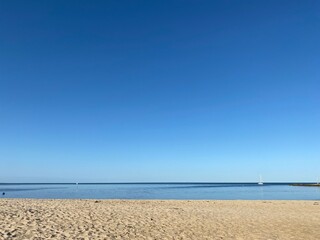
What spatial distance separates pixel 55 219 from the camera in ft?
46.7

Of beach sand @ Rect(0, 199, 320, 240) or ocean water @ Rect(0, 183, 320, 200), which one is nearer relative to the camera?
beach sand @ Rect(0, 199, 320, 240)

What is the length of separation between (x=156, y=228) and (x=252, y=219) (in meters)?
7.26

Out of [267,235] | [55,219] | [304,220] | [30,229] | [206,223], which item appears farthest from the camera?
[304,220]

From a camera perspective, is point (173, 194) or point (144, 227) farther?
point (173, 194)

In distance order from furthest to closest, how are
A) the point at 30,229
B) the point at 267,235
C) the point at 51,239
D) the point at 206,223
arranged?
the point at 206,223 → the point at 267,235 → the point at 30,229 → the point at 51,239

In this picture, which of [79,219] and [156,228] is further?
[79,219]

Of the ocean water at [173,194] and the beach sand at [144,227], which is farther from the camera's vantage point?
the ocean water at [173,194]

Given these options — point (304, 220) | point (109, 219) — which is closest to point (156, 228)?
point (109, 219)

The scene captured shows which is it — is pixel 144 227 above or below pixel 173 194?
above

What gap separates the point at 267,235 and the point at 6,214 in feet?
42.8

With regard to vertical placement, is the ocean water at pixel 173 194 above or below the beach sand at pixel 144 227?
below

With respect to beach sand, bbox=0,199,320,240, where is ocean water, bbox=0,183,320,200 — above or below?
below

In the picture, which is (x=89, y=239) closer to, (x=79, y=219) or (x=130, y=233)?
(x=130, y=233)

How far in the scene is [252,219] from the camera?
17.5 metres
